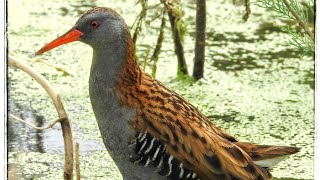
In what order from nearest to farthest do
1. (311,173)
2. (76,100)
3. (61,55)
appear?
(311,173)
(76,100)
(61,55)

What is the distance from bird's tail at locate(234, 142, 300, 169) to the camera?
13.4 ft

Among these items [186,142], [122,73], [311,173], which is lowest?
[311,173]

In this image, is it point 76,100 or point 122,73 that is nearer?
point 122,73

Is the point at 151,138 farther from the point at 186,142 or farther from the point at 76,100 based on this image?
the point at 76,100

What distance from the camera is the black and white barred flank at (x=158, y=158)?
3926mm

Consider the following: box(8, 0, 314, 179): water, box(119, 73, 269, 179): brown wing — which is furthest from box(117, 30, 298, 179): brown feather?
box(8, 0, 314, 179): water

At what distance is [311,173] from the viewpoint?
4875mm

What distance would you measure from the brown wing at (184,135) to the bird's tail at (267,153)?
0.08 meters

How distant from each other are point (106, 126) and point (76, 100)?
184 centimetres

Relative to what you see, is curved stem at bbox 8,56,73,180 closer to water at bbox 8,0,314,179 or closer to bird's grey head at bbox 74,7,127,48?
bird's grey head at bbox 74,7,127,48

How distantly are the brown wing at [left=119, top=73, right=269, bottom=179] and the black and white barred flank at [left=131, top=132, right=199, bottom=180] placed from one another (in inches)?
0.8

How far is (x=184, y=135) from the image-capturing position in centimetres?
400

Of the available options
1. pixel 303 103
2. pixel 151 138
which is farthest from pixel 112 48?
pixel 303 103

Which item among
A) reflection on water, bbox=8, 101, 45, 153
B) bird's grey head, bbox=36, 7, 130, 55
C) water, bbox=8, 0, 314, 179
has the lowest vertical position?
reflection on water, bbox=8, 101, 45, 153
